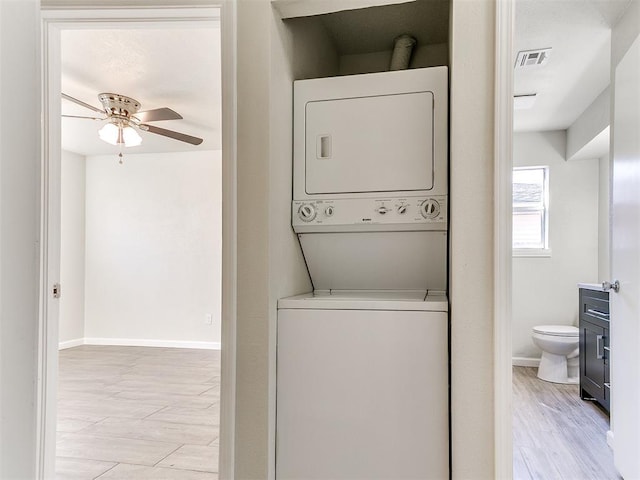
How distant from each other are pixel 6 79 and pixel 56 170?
6.72ft

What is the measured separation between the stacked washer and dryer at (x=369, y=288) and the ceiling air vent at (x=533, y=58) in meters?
1.63

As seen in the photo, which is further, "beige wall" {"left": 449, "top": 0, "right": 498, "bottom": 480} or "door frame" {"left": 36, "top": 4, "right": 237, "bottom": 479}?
"door frame" {"left": 36, "top": 4, "right": 237, "bottom": 479}

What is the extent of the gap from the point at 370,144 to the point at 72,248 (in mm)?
5325

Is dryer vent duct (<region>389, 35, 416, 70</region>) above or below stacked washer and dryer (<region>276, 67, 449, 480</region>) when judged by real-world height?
above

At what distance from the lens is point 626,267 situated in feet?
7.07

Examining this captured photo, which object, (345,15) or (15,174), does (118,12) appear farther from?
(15,174)

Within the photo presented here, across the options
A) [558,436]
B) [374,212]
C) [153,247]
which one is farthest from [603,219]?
[153,247]

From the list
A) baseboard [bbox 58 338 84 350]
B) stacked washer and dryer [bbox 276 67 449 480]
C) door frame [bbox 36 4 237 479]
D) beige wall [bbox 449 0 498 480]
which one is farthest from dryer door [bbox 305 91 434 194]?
baseboard [bbox 58 338 84 350]

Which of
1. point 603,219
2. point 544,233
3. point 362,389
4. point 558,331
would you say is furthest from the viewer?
point 544,233

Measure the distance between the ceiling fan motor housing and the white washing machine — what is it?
274cm

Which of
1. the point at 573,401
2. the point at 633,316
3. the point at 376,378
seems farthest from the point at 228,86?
the point at 573,401

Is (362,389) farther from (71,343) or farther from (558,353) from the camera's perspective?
(71,343)

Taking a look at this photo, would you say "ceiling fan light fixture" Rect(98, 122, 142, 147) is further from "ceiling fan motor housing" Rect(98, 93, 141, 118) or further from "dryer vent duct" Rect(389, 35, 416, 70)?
"dryer vent duct" Rect(389, 35, 416, 70)

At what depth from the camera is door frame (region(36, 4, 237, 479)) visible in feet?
5.71
